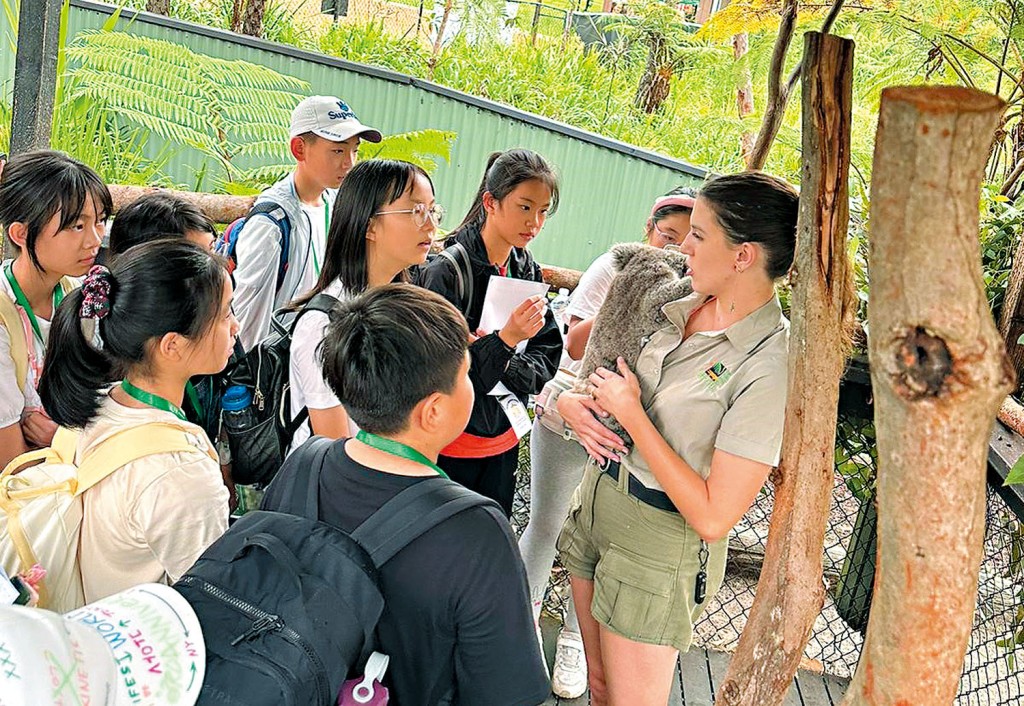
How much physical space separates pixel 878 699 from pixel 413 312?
0.95 m

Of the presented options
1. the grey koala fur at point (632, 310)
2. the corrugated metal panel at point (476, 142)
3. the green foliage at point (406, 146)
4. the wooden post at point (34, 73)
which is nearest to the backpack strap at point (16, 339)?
the wooden post at point (34, 73)

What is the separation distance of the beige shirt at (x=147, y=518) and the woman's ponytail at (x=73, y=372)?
0.05 m

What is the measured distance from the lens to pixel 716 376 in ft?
6.23

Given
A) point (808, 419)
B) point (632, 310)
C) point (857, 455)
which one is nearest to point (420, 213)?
point (632, 310)

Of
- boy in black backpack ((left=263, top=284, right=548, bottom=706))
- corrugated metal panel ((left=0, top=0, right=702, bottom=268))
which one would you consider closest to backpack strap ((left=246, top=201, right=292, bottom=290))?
boy in black backpack ((left=263, top=284, right=548, bottom=706))

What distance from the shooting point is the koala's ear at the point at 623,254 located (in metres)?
2.33

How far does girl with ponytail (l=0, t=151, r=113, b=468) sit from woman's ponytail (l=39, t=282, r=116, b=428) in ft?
1.46

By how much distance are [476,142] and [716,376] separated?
6742 mm

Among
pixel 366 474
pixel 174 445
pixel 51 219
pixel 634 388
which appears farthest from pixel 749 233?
pixel 51 219

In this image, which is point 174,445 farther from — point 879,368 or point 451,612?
point 879,368

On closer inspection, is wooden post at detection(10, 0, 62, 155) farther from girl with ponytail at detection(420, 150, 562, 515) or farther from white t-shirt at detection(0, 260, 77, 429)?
girl with ponytail at detection(420, 150, 562, 515)

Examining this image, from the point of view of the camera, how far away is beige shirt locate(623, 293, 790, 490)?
1812 millimetres

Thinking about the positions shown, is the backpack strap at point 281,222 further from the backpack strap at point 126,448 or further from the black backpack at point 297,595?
the black backpack at point 297,595

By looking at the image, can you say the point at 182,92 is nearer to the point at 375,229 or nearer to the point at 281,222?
the point at 281,222
